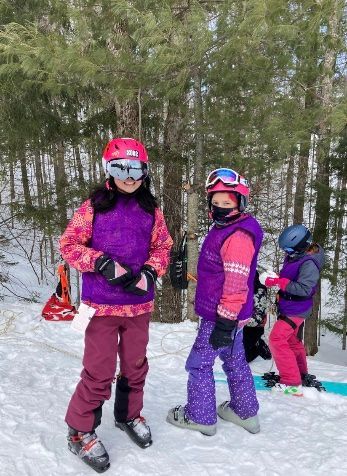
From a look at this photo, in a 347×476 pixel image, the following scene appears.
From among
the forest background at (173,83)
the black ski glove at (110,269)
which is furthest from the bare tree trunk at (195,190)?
the black ski glove at (110,269)

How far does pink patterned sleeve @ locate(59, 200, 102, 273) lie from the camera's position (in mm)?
2676

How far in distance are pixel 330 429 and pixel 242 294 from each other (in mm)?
1528

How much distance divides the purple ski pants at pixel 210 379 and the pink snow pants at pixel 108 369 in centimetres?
44

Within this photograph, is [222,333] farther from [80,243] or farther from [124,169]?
Result: [124,169]

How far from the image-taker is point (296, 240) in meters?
4.15

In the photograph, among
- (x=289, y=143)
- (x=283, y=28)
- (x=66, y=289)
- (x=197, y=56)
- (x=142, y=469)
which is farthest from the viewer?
(x=66, y=289)

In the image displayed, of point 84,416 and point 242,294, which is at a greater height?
point 242,294

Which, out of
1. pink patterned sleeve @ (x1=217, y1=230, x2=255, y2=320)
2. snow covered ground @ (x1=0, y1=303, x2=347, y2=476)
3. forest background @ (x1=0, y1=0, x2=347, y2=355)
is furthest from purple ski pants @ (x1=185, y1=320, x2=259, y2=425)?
forest background @ (x1=0, y1=0, x2=347, y2=355)

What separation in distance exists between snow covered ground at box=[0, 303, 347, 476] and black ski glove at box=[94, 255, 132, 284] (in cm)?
128

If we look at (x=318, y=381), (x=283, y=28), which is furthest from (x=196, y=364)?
(x=283, y=28)

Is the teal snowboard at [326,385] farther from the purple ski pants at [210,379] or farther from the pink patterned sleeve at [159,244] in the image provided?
the pink patterned sleeve at [159,244]

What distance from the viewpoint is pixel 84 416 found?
2.76m

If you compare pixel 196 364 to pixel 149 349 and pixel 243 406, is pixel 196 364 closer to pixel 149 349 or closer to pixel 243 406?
pixel 243 406

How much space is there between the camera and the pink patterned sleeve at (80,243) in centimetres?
268
